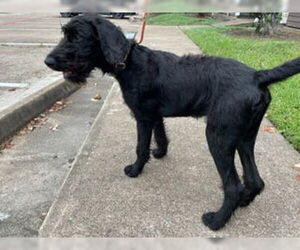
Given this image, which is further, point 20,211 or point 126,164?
→ point 126,164

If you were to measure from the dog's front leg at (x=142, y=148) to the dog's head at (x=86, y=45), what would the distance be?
584 mm

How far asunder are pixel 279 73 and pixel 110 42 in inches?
49.9

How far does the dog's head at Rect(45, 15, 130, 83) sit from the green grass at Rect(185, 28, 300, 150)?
1250 mm

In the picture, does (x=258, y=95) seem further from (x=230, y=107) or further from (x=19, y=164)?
(x=19, y=164)

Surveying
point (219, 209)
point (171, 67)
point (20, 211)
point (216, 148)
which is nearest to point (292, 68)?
Answer: point (216, 148)

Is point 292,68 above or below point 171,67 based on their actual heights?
above

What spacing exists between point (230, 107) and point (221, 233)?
2.96 ft

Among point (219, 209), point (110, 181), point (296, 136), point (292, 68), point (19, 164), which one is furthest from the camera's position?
point (296, 136)

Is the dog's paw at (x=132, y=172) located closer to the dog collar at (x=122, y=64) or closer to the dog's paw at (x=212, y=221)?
the dog's paw at (x=212, y=221)

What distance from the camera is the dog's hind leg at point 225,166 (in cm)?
244

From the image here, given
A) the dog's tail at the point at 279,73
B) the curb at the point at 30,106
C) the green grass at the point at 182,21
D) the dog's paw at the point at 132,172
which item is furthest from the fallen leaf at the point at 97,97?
the green grass at the point at 182,21

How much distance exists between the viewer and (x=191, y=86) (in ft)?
8.64

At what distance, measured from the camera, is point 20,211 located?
2990 mm

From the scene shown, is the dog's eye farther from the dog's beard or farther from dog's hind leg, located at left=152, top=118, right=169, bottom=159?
dog's hind leg, located at left=152, top=118, right=169, bottom=159
